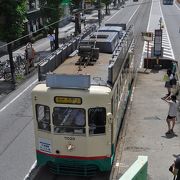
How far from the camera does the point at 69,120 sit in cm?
1185

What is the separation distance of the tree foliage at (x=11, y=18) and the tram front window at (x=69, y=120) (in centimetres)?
1422

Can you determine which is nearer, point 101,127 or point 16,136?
point 101,127

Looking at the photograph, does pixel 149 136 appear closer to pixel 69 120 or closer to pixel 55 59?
pixel 55 59

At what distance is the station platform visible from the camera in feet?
44.5

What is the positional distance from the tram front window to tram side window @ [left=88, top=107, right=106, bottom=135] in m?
0.20

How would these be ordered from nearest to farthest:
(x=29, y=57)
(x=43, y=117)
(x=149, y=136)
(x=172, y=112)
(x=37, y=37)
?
(x=43, y=117)
(x=172, y=112)
(x=149, y=136)
(x=29, y=57)
(x=37, y=37)

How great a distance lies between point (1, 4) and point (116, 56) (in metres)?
12.6

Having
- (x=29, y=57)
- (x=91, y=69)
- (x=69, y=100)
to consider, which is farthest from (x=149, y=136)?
(x=29, y=57)

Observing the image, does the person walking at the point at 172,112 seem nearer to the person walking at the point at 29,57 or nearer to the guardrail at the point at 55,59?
the guardrail at the point at 55,59

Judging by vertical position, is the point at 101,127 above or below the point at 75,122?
below

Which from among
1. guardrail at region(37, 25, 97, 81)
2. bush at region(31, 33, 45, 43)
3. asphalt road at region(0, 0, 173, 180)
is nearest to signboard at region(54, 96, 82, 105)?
guardrail at region(37, 25, 97, 81)

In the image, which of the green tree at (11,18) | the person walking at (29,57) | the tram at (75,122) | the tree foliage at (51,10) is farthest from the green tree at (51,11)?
the tram at (75,122)

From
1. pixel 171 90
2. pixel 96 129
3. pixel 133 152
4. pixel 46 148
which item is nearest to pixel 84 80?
pixel 96 129

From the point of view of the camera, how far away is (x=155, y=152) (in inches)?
578
